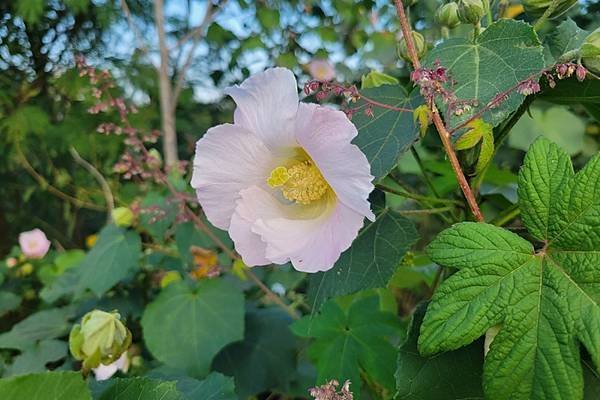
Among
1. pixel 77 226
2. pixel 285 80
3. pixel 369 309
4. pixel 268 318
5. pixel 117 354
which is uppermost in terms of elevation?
pixel 285 80

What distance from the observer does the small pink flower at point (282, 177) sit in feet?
1.43

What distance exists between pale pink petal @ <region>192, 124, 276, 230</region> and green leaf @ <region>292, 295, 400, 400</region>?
0.24 m

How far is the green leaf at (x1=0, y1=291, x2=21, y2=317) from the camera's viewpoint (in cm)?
130

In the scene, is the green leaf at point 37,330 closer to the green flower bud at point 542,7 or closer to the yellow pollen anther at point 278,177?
the yellow pollen anther at point 278,177

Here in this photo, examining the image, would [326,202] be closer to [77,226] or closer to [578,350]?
[578,350]

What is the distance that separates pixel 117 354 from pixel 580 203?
1.34 ft

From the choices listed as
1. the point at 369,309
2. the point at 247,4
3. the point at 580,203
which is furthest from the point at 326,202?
the point at 247,4

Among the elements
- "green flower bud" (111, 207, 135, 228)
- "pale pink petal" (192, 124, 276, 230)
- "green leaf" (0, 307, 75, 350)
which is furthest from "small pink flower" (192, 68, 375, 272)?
"green leaf" (0, 307, 75, 350)

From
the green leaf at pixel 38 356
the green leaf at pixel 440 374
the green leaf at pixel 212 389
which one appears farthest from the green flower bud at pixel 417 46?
the green leaf at pixel 38 356

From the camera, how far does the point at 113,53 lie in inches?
117

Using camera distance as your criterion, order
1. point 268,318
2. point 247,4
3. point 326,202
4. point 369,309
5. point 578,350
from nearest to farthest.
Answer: point 578,350, point 326,202, point 369,309, point 268,318, point 247,4

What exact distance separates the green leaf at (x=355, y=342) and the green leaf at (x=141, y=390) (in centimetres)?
23

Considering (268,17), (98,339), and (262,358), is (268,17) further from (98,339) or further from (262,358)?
(98,339)

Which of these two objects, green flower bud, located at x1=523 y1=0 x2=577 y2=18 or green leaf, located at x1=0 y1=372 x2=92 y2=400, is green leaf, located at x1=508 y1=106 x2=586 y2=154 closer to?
green flower bud, located at x1=523 y1=0 x2=577 y2=18
